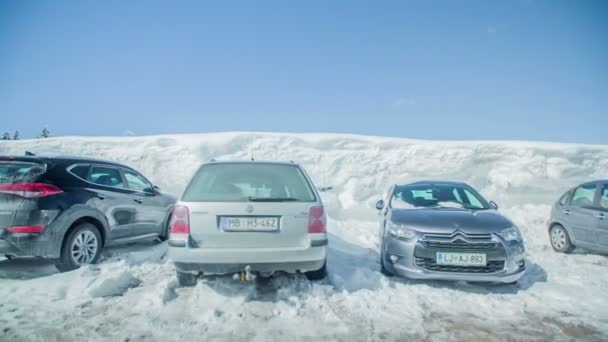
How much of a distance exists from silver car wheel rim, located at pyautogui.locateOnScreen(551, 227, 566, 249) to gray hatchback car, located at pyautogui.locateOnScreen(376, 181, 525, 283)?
3046 mm

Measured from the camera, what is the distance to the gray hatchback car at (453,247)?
3730 millimetres

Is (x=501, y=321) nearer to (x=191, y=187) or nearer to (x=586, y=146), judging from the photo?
(x=191, y=187)

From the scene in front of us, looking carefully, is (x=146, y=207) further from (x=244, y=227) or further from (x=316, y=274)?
(x=316, y=274)

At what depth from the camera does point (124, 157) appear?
41.6ft

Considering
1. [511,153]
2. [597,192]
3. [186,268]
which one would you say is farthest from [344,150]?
[186,268]

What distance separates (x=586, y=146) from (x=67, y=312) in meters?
16.7

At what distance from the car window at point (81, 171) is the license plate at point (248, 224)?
273cm

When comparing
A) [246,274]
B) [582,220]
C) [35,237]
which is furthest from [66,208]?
[582,220]

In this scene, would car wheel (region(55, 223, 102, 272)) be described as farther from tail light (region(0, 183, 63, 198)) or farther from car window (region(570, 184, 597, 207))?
car window (region(570, 184, 597, 207))

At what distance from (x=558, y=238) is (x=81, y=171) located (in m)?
8.68

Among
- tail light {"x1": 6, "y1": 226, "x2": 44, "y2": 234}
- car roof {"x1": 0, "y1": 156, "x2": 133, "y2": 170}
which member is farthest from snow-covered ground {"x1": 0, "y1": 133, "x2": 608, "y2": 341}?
car roof {"x1": 0, "y1": 156, "x2": 133, "y2": 170}

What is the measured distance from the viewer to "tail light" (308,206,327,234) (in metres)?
3.31

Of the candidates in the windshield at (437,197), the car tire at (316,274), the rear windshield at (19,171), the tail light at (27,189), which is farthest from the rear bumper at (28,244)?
the windshield at (437,197)

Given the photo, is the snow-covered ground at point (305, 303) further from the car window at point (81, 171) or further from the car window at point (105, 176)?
the car window at point (81, 171)
